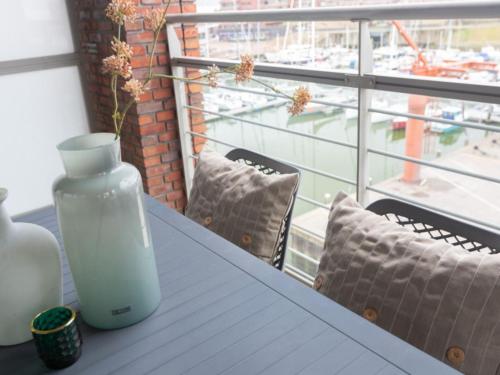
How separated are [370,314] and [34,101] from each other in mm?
2546

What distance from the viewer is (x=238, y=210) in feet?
4.83

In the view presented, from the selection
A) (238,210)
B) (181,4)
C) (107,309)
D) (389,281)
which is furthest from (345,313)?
(181,4)

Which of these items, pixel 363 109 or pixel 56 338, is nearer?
pixel 56 338

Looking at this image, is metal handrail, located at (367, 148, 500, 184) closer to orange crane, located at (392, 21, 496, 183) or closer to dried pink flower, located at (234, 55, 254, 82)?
dried pink flower, located at (234, 55, 254, 82)

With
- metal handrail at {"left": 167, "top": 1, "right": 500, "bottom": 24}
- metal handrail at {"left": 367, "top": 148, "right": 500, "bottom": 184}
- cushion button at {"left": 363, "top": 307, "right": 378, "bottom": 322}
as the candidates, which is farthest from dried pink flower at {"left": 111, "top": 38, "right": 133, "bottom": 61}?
metal handrail at {"left": 367, "top": 148, "right": 500, "bottom": 184}

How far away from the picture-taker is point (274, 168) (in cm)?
159

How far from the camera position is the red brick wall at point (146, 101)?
2.56 metres

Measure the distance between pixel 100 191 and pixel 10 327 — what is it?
34cm

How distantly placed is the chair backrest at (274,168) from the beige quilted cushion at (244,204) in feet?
0.10

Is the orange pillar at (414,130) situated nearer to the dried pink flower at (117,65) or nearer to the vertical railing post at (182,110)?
the vertical railing post at (182,110)

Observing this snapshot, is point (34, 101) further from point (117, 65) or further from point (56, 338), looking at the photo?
point (56, 338)

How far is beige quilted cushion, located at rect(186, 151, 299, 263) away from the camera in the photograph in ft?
4.62

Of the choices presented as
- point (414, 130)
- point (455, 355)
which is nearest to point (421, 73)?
point (414, 130)

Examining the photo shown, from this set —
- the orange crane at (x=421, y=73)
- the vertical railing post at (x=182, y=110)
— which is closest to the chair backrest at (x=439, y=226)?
the vertical railing post at (x=182, y=110)
